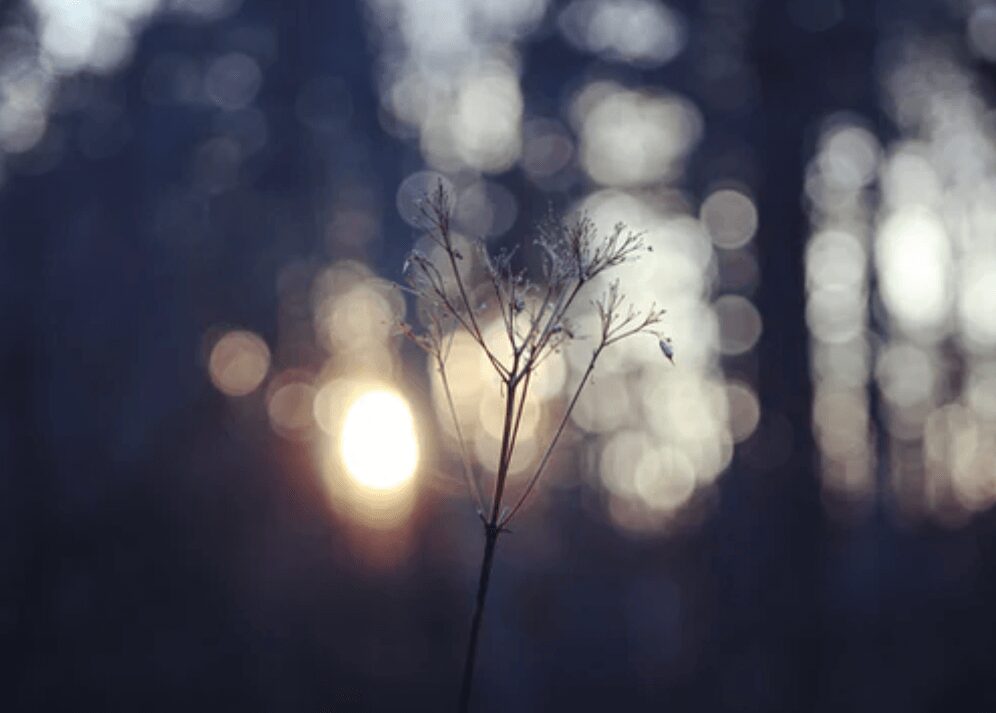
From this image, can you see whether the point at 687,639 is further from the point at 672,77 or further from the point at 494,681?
the point at 672,77

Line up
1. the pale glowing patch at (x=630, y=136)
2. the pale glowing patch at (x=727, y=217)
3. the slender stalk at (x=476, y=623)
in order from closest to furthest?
the slender stalk at (x=476, y=623), the pale glowing patch at (x=630, y=136), the pale glowing patch at (x=727, y=217)

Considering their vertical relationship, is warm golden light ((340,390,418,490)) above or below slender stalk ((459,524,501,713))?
above

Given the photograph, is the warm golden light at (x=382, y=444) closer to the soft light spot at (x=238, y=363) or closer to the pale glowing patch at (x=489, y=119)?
the soft light spot at (x=238, y=363)

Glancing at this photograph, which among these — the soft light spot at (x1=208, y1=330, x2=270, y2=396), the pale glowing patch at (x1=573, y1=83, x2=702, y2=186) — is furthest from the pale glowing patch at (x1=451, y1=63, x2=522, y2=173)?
the soft light spot at (x1=208, y1=330, x2=270, y2=396)

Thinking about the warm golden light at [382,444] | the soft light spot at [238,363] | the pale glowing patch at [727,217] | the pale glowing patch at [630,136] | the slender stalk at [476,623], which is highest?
the pale glowing patch at [630,136]

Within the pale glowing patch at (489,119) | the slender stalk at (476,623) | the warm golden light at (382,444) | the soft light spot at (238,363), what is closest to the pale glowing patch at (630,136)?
the pale glowing patch at (489,119)

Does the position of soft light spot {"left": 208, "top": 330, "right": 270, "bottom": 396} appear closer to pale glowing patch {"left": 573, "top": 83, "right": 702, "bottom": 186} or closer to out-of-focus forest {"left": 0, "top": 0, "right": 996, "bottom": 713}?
out-of-focus forest {"left": 0, "top": 0, "right": 996, "bottom": 713}

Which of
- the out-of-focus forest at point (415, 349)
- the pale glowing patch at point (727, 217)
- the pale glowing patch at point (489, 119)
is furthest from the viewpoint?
the pale glowing patch at point (489, 119)

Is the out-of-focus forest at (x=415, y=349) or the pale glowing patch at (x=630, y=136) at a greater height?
the pale glowing patch at (x=630, y=136)
